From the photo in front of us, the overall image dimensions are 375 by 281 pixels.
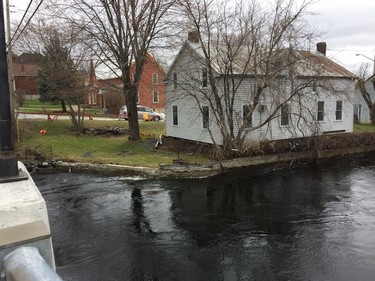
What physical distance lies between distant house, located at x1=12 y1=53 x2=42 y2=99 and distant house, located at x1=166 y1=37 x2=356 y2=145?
1333 centimetres

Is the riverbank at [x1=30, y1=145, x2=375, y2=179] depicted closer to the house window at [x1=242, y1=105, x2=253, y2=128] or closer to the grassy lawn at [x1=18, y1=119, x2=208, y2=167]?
the grassy lawn at [x1=18, y1=119, x2=208, y2=167]

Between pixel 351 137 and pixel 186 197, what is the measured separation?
15490mm

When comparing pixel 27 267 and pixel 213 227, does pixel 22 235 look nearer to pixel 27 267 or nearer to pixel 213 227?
pixel 27 267

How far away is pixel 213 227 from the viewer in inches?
420

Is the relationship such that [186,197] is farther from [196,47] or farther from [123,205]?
[196,47]

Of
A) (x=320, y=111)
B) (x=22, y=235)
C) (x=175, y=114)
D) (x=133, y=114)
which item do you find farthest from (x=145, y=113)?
(x=22, y=235)

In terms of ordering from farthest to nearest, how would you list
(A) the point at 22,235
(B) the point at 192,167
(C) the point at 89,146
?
(C) the point at 89,146
(B) the point at 192,167
(A) the point at 22,235

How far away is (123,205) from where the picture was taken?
12.8m

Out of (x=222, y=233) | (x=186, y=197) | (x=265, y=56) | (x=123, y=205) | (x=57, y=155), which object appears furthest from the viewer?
(x=57, y=155)

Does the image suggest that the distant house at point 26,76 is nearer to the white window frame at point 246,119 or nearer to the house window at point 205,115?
the house window at point 205,115

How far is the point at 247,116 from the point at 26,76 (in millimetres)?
34446

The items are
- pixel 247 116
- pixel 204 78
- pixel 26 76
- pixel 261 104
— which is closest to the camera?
pixel 247 116

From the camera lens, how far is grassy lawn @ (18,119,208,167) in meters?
19.8

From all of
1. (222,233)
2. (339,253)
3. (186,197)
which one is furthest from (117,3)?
(339,253)
